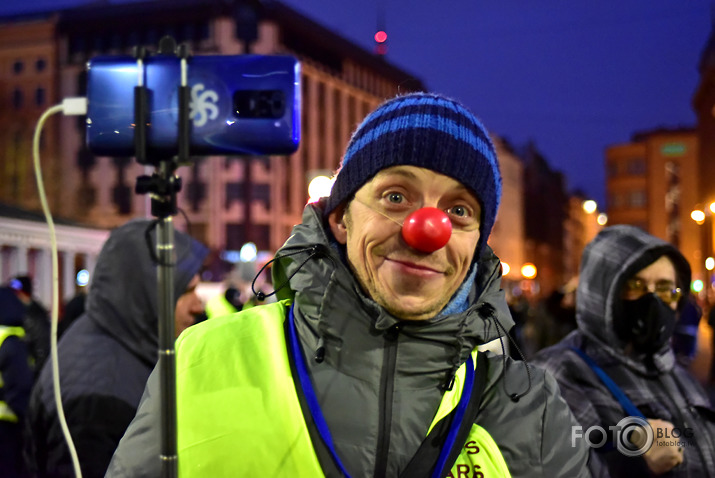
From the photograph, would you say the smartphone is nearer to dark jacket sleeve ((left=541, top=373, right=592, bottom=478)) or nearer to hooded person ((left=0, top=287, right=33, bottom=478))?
dark jacket sleeve ((left=541, top=373, right=592, bottom=478))

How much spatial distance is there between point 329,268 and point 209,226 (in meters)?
52.6

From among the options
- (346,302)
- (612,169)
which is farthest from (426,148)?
(612,169)

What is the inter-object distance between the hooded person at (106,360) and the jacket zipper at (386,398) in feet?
3.98

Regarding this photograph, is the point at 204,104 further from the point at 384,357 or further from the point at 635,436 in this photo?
the point at 635,436

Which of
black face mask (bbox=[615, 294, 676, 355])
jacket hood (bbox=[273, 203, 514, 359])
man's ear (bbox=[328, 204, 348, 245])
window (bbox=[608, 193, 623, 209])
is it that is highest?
man's ear (bbox=[328, 204, 348, 245])

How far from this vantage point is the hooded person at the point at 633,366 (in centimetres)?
304

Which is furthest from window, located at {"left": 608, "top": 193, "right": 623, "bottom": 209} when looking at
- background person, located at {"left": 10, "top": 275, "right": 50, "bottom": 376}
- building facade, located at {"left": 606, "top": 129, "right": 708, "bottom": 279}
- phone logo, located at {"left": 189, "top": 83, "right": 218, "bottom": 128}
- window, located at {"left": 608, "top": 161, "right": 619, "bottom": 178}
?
phone logo, located at {"left": 189, "top": 83, "right": 218, "bottom": 128}

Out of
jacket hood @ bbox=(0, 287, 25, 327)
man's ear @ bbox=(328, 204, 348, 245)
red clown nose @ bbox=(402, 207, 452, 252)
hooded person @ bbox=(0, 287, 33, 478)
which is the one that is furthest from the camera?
jacket hood @ bbox=(0, 287, 25, 327)

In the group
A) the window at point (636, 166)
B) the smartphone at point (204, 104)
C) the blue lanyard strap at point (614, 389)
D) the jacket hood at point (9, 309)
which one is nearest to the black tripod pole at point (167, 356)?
the smartphone at point (204, 104)

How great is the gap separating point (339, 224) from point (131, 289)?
1666 mm

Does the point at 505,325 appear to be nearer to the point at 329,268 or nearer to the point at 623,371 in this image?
the point at 329,268

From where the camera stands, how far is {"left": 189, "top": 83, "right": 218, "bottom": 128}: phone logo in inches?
55.7

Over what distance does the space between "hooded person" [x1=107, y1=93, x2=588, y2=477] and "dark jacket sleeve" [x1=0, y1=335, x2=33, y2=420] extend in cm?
311

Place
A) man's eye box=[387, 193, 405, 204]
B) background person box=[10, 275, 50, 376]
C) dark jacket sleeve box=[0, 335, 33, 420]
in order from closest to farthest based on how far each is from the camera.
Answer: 1. man's eye box=[387, 193, 405, 204]
2. dark jacket sleeve box=[0, 335, 33, 420]
3. background person box=[10, 275, 50, 376]
